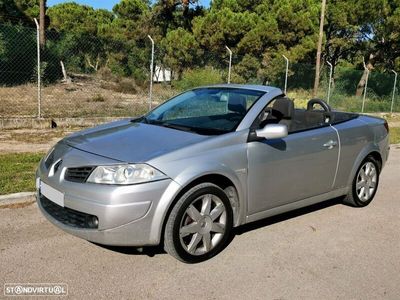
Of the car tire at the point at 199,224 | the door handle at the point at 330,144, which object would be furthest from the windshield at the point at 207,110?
the door handle at the point at 330,144

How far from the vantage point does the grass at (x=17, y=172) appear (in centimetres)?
572

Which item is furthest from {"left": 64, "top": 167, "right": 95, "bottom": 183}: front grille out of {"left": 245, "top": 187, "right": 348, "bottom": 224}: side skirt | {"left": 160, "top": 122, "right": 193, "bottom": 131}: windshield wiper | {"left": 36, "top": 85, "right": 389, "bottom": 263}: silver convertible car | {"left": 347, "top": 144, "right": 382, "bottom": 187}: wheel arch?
{"left": 347, "top": 144, "right": 382, "bottom": 187}: wheel arch

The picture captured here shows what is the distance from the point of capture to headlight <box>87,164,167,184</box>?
358cm

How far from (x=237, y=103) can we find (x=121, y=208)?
1.83m

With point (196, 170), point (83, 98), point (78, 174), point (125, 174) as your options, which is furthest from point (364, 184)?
point (83, 98)

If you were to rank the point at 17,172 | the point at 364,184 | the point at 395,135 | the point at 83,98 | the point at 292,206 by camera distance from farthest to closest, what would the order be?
the point at 83,98 < the point at 395,135 < the point at 17,172 < the point at 364,184 < the point at 292,206

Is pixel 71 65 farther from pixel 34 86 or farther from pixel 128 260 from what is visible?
pixel 128 260

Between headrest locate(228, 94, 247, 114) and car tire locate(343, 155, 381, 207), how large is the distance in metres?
1.82

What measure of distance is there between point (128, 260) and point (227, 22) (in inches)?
893

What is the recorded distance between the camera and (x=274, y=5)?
28172 millimetres

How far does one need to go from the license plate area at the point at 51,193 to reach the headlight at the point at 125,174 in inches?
12.8

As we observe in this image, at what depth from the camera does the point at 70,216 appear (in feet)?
12.3

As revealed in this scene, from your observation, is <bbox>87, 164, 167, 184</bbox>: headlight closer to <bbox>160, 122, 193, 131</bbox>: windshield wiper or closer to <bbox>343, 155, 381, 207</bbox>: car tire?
<bbox>160, 122, 193, 131</bbox>: windshield wiper

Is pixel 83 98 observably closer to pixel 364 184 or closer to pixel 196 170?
pixel 364 184
